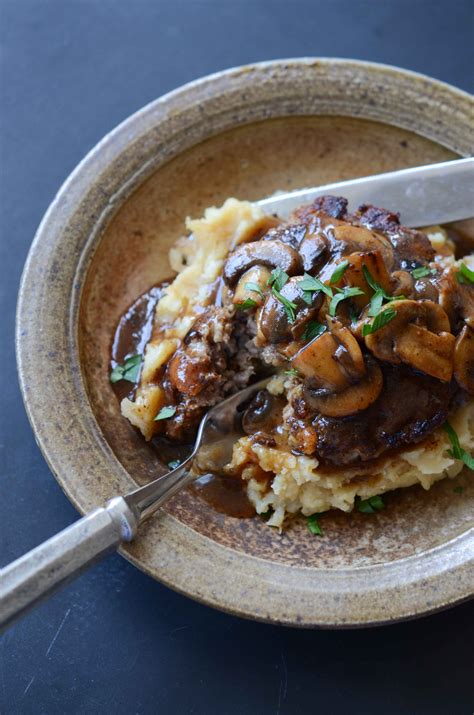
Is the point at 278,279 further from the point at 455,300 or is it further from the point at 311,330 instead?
A: the point at 455,300

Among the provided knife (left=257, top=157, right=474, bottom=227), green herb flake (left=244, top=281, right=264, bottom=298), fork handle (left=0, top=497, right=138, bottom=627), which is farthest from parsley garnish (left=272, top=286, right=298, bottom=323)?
fork handle (left=0, top=497, right=138, bottom=627)

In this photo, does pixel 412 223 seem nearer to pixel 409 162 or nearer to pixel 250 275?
pixel 409 162

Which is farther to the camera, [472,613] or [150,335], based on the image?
[150,335]

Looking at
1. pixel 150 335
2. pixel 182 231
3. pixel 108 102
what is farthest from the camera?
pixel 108 102

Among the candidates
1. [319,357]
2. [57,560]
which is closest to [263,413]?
[319,357]

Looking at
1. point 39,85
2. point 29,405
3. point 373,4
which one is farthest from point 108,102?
point 29,405

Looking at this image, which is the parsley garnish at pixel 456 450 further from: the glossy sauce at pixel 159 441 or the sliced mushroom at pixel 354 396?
the glossy sauce at pixel 159 441
